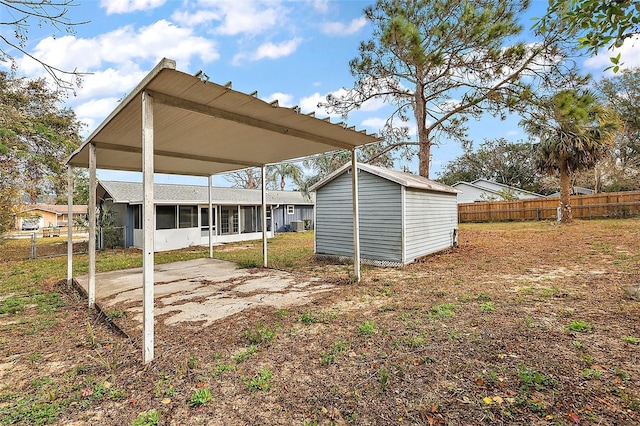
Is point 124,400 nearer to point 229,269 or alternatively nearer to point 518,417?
point 518,417

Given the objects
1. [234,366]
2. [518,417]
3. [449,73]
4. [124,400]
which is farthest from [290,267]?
[449,73]

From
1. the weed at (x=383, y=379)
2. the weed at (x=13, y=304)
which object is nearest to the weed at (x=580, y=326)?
the weed at (x=383, y=379)

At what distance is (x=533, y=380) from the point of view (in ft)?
7.95

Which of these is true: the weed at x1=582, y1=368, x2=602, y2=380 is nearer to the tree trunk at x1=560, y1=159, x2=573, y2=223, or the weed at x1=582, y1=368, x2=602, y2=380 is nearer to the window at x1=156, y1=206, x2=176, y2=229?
the window at x1=156, y1=206, x2=176, y2=229

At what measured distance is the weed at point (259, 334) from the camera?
11.0 ft

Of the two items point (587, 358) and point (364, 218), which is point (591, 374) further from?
point (364, 218)

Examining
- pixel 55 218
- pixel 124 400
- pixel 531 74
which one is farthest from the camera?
pixel 55 218

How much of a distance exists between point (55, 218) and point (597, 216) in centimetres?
5379

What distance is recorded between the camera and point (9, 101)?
10.4m

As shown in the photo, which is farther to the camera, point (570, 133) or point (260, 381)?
point (570, 133)

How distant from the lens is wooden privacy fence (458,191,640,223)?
57.4 feet

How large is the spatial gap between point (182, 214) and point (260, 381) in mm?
12574

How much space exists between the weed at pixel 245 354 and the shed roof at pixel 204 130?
274cm

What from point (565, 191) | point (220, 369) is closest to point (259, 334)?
point (220, 369)
